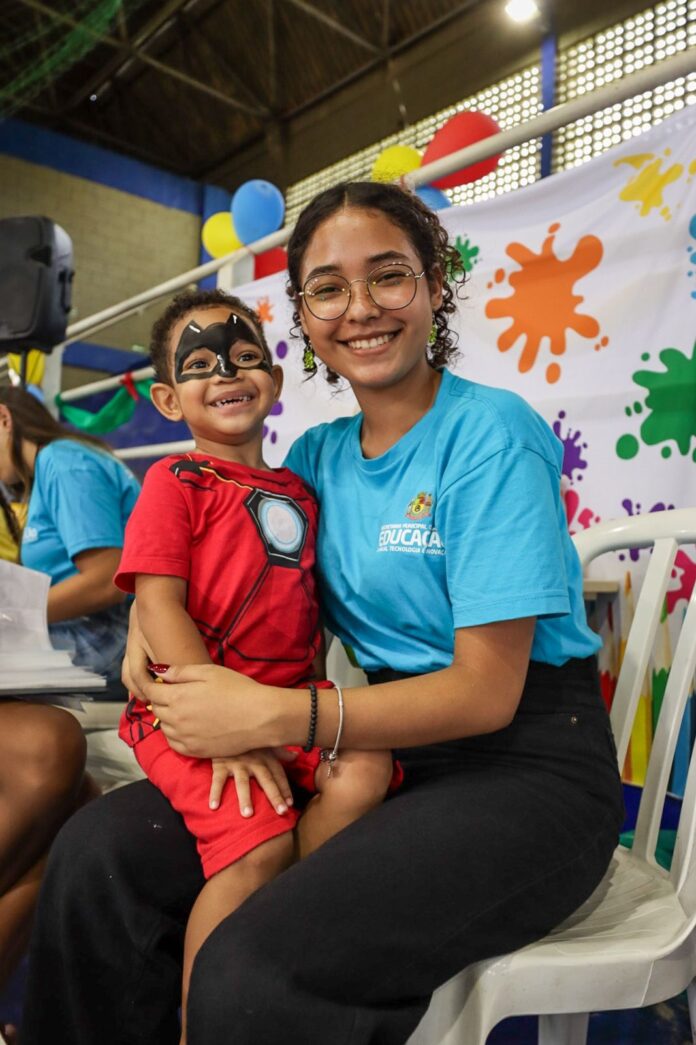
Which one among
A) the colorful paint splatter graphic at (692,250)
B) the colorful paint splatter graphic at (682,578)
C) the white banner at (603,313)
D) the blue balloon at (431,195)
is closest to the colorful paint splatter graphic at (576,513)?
the white banner at (603,313)

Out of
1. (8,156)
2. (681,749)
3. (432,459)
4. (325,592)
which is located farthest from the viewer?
(8,156)

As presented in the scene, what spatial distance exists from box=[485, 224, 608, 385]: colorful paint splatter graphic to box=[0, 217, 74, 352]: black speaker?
4.81 feet

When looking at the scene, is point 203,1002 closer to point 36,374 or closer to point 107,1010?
point 107,1010

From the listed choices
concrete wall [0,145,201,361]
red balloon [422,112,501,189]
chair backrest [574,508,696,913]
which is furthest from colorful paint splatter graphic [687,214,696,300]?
concrete wall [0,145,201,361]

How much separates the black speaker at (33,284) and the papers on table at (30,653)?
170 centimetres

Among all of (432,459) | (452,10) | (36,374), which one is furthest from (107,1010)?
(452,10)

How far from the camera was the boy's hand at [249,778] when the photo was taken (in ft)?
2.82

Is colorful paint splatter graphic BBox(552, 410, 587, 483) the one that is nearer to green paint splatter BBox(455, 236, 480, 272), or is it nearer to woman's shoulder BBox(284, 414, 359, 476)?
green paint splatter BBox(455, 236, 480, 272)

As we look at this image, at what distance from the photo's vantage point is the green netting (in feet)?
21.4

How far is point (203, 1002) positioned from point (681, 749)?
1.22 m

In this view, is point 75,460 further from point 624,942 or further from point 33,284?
point 624,942

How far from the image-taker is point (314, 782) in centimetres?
92

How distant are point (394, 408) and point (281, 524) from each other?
0.21 meters

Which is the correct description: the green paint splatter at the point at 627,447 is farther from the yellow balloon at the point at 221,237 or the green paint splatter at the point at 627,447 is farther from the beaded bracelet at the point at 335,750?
the yellow balloon at the point at 221,237
